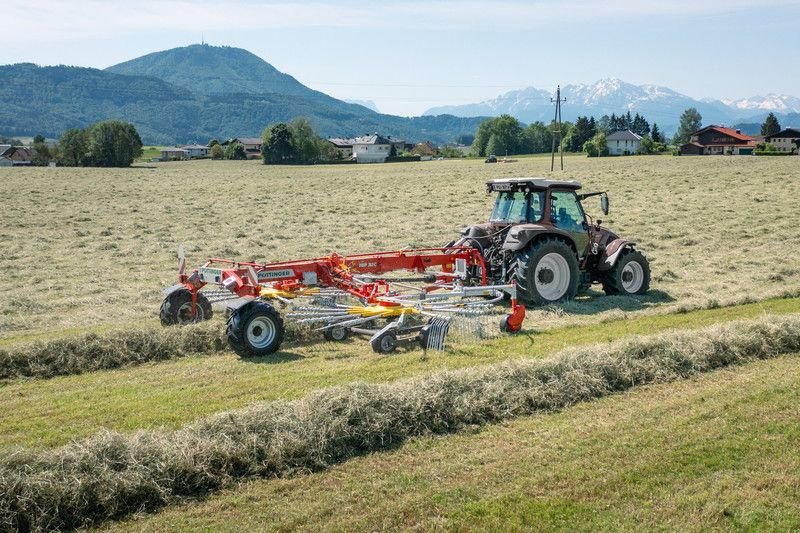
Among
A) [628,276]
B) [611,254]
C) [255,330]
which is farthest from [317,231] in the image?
[255,330]

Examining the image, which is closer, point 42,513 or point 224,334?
point 42,513

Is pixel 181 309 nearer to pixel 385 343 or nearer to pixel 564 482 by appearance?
pixel 385 343

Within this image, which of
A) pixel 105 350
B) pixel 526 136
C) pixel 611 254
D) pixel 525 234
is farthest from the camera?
pixel 526 136

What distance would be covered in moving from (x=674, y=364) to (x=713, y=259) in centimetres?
1002

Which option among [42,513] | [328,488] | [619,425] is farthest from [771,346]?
[42,513]

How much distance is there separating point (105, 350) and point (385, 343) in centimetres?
342

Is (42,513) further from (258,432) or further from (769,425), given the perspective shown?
(769,425)

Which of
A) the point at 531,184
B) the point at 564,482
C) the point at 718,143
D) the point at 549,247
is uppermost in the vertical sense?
the point at 718,143

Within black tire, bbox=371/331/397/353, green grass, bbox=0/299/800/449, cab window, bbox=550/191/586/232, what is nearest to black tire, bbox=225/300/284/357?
green grass, bbox=0/299/800/449

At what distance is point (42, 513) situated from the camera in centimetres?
514

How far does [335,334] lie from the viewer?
10.4 meters

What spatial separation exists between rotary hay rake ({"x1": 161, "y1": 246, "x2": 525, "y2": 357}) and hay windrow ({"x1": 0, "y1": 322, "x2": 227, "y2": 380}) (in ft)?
2.01

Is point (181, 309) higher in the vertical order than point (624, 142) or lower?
lower

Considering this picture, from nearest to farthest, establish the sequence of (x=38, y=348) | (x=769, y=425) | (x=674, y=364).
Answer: (x=769, y=425)
(x=674, y=364)
(x=38, y=348)
